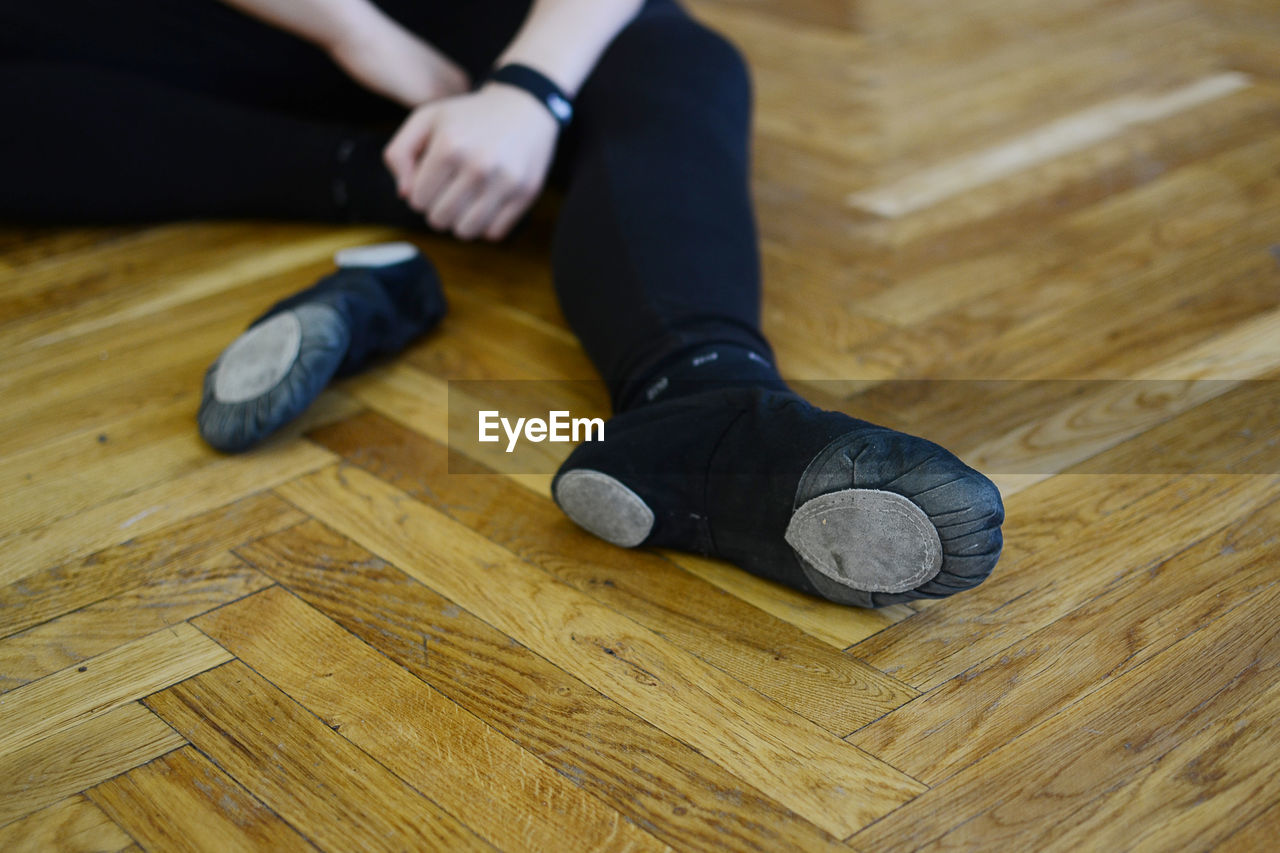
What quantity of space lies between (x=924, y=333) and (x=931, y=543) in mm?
396

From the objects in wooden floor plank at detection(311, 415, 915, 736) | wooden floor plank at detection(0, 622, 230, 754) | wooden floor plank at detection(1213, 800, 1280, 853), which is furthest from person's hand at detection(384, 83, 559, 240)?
wooden floor plank at detection(1213, 800, 1280, 853)

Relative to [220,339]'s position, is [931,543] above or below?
above

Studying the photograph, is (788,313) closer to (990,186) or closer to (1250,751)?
(990,186)

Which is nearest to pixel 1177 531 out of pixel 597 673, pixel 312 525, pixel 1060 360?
pixel 1060 360

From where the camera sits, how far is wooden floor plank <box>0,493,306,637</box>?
0.63 meters

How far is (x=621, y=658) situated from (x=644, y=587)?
2.3 inches

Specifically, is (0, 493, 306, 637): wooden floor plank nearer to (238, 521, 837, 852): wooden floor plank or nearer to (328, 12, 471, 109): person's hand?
(238, 521, 837, 852): wooden floor plank

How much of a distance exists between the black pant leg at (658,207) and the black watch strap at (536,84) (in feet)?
0.10

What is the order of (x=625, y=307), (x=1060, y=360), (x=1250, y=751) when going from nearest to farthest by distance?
(x=1250, y=751) → (x=625, y=307) → (x=1060, y=360)

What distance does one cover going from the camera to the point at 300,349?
29.1 inches

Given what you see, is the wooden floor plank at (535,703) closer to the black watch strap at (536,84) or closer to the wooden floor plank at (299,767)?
the wooden floor plank at (299,767)

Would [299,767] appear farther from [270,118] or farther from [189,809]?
[270,118]

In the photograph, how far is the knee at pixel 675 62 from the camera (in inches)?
34.5

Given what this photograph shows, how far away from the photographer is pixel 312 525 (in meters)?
0.68
